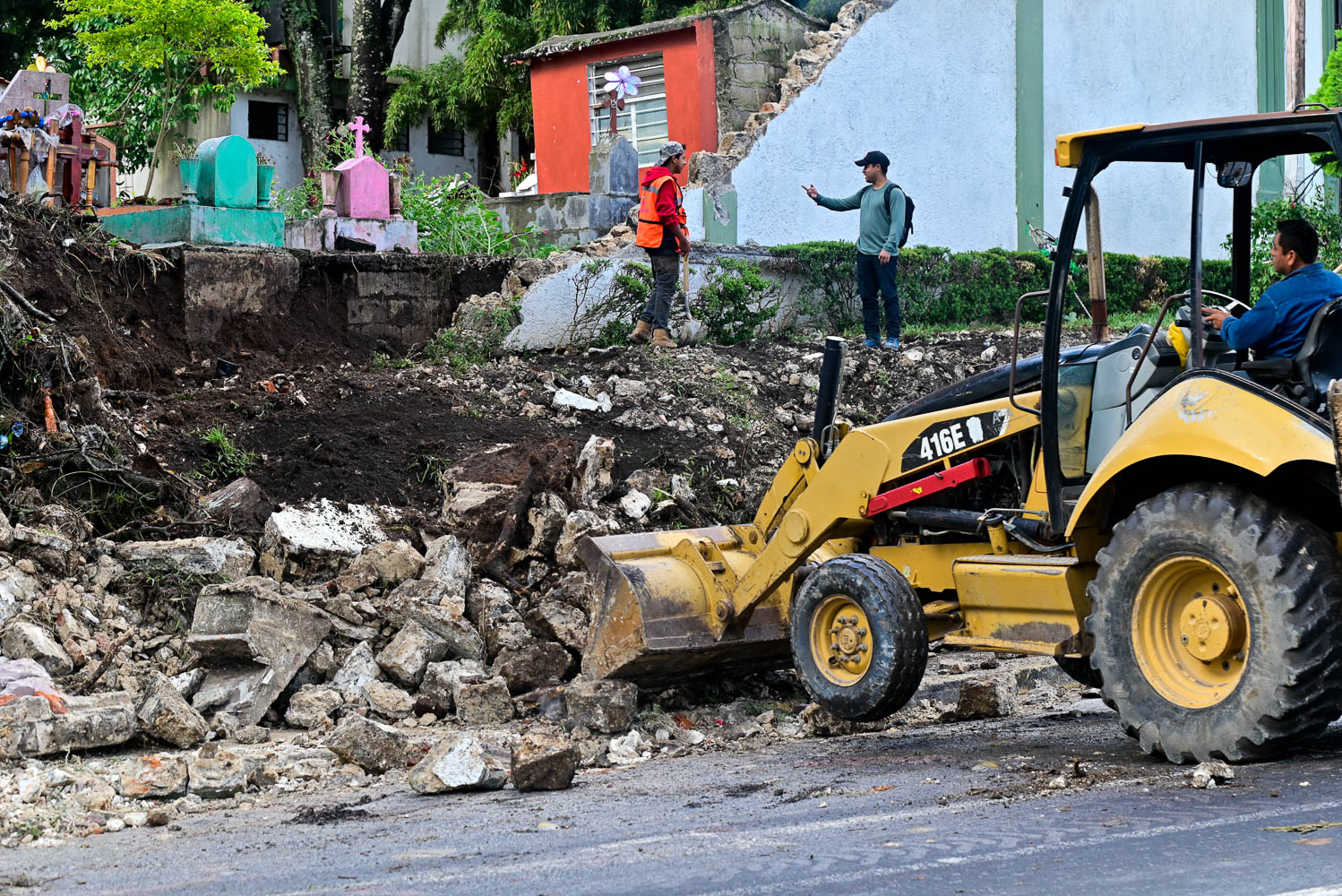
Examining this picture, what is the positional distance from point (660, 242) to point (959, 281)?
4.71 meters

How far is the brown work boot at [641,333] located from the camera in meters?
13.4

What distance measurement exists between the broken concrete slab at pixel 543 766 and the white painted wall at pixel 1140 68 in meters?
14.0

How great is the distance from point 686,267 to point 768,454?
2778mm

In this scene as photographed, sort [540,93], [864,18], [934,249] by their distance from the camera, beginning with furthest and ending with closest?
[540,93] < [864,18] < [934,249]

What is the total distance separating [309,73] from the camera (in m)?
26.0

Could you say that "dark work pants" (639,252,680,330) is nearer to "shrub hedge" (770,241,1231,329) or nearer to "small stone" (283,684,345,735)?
"shrub hedge" (770,241,1231,329)

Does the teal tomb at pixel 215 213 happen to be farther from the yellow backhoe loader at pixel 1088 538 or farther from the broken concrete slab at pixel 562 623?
the yellow backhoe loader at pixel 1088 538

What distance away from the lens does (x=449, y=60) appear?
87.0 ft

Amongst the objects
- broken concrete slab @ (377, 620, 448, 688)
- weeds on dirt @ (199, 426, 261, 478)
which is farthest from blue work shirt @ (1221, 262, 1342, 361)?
weeds on dirt @ (199, 426, 261, 478)

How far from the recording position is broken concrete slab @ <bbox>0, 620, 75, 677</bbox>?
7.68 meters

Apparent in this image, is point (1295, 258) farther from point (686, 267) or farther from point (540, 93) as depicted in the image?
point (540, 93)

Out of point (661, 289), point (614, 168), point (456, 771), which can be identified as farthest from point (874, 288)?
point (456, 771)

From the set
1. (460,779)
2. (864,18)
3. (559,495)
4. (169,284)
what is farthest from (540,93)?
(460,779)

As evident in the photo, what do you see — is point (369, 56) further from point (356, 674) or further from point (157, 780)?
point (157, 780)
